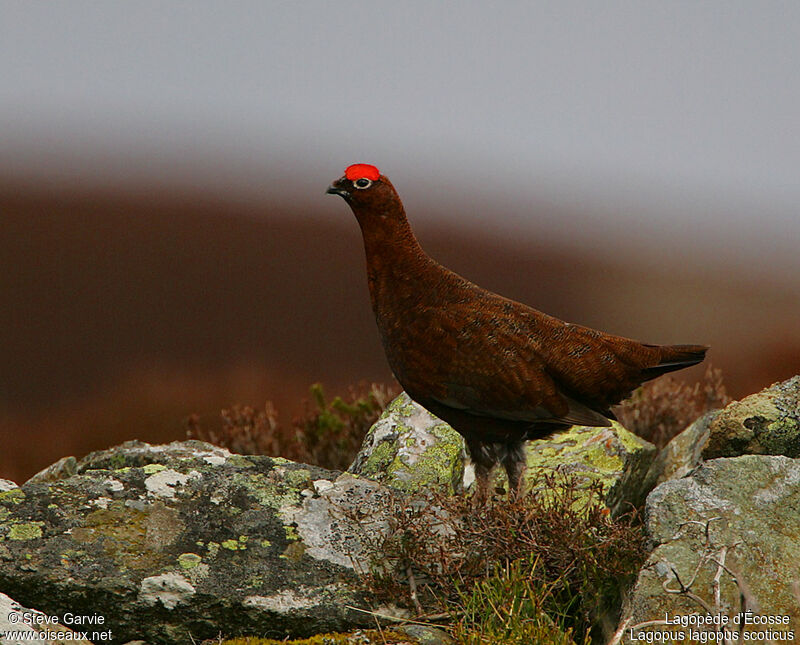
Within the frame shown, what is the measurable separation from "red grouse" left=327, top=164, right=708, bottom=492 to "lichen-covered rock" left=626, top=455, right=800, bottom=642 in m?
0.65

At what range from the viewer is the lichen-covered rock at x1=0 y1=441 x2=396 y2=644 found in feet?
12.8

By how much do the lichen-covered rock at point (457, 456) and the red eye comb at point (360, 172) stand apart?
1963 mm

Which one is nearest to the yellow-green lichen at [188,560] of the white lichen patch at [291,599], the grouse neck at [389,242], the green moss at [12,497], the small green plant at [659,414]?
the white lichen patch at [291,599]

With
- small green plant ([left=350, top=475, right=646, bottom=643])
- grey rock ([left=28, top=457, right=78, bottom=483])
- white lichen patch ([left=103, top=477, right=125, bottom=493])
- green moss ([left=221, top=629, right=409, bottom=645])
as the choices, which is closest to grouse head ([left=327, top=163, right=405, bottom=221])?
small green plant ([left=350, top=475, right=646, bottom=643])

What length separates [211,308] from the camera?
42.4 ft

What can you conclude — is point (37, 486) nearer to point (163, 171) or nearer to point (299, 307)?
point (299, 307)

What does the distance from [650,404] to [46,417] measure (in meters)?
7.74

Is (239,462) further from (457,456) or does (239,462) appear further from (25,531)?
(457,456)

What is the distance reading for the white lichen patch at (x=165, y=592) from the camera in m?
3.89

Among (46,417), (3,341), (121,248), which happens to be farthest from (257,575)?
(121,248)

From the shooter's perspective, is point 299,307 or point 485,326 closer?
point 485,326

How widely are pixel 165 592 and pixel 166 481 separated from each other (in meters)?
0.76

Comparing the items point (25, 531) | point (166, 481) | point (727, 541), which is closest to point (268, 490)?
point (166, 481)

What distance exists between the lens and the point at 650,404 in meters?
8.18
